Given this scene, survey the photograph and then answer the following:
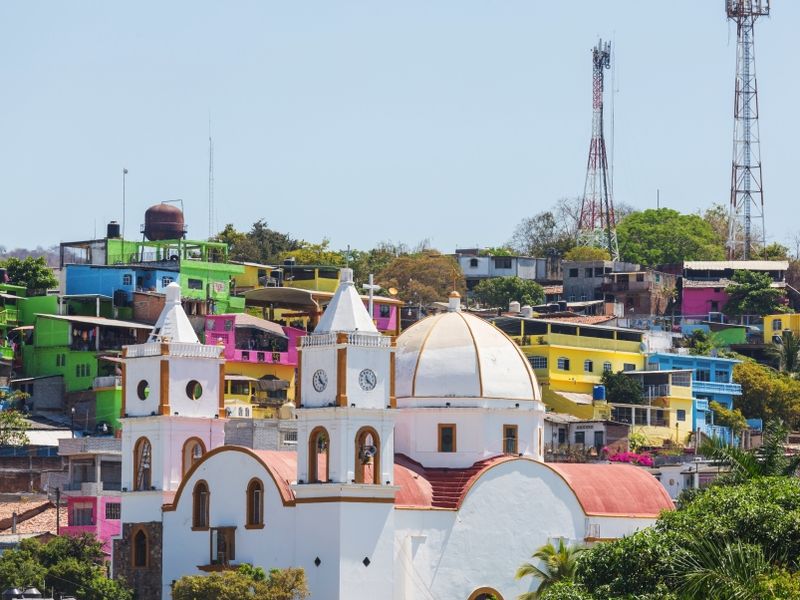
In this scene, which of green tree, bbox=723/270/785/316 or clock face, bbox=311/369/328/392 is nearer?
clock face, bbox=311/369/328/392

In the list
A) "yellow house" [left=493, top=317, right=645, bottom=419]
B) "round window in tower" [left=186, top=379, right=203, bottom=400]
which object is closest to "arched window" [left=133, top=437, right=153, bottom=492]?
"round window in tower" [left=186, top=379, right=203, bottom=400]

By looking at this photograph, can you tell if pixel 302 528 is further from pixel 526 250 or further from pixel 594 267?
pixel 526 250

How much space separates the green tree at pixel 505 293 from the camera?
347 feet

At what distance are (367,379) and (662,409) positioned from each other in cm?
3475

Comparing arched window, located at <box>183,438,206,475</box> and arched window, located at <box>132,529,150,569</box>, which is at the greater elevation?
arched window, located at <box>183,438,206,475</box>

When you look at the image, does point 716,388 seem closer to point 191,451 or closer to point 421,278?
point 421,278

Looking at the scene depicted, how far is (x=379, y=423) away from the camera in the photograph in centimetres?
5403

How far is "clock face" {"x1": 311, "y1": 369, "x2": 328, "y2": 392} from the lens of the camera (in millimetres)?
54250

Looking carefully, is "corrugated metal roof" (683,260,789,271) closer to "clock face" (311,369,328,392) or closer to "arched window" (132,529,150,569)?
"arched window" (132,529,150,569)

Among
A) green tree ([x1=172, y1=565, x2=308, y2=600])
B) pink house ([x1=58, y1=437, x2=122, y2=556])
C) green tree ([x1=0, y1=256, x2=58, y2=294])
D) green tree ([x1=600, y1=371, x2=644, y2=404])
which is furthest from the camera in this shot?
green tree ([x1=0, y1=256, x2=58, y2=294])

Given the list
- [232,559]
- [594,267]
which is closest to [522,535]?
[232,559]

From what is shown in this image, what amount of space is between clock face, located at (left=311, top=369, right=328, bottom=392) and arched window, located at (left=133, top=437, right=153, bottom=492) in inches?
271

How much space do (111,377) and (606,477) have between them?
25357 mm

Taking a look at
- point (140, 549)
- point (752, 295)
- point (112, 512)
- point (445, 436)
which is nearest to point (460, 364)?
point (445, 436)
